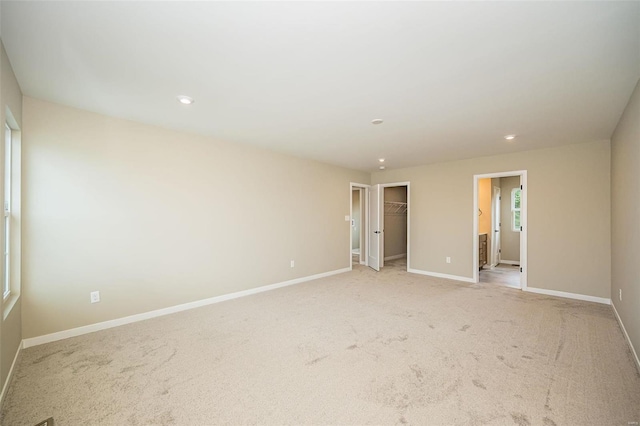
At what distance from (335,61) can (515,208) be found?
746 centimetres

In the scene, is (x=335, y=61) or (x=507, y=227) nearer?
(x=335, y=61)

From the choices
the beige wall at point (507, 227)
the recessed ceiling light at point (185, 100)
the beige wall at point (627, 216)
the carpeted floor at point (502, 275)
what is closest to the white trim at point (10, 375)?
the recessed ceiling light at point (185, 100)

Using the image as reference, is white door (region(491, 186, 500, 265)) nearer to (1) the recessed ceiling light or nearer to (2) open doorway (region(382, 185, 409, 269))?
(2) open doorway (region(382, 185, 409, 269))

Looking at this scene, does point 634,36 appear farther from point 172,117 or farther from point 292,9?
point 172,117

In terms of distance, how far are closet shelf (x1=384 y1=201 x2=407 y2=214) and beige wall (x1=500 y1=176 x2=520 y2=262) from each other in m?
2.62

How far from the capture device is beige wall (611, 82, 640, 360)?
245 centimetres

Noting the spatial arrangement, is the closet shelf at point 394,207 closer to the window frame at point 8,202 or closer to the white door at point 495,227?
the white door at point 495,227

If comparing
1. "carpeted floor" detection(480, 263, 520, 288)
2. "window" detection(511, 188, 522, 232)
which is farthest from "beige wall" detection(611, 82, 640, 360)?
"window" detection(511, 188, 522, 232)

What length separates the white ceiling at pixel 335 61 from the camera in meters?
1.58

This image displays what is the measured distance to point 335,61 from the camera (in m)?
2.05

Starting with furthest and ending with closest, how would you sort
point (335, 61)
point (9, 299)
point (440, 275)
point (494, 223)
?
point (494, 223), point (440, 275), point (9, 299), point (335, 61)

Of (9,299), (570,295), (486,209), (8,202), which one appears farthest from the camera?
(486,209)

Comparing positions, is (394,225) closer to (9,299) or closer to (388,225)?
(388,225)

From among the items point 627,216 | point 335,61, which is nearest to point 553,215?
point 627,216
